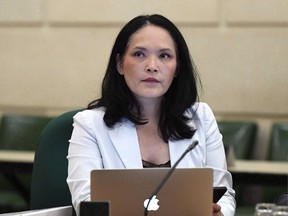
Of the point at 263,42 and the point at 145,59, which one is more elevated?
the point at 145,59

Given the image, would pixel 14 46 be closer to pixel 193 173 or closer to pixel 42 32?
pixel 42 32

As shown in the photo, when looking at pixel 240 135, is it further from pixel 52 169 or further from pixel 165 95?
pixel 52 169

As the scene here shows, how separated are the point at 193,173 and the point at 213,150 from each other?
79 cm

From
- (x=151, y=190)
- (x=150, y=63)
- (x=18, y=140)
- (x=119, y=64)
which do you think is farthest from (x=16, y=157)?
(x=151, y=190)

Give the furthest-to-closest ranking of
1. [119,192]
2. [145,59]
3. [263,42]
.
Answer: [263,42]
[145,59]
[119,192]

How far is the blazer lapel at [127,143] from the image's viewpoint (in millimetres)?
2891

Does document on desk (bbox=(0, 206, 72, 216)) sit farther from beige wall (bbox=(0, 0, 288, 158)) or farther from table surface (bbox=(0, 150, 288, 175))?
beige wall (bbox=(0, 0, 288, 158))

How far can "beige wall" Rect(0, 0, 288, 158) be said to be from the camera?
18.9ft

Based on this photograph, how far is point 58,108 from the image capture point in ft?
20.3

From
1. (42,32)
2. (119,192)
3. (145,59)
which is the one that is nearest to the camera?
(119,192)

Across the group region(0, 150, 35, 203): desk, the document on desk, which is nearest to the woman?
the document on desk

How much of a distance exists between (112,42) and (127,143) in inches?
126

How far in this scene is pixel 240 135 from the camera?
18.2 ft

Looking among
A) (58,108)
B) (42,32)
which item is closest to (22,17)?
(42,32)
